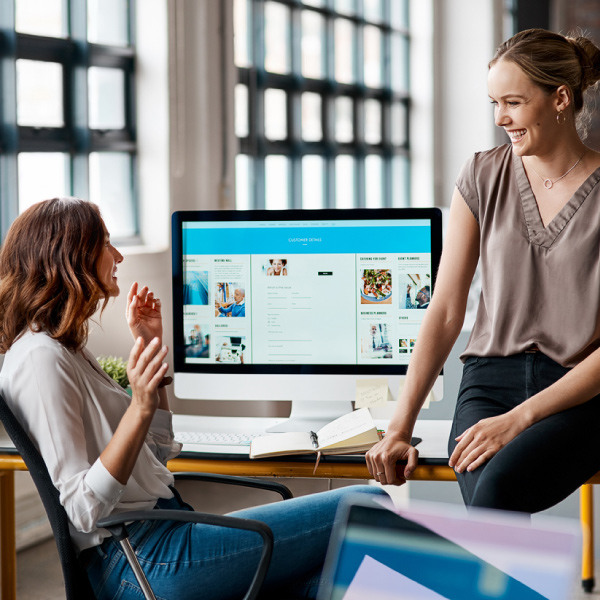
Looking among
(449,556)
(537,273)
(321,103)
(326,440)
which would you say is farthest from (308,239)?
(321,103)

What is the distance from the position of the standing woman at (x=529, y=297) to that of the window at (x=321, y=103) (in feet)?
9.50

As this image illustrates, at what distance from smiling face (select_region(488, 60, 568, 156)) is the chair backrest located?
1.00m

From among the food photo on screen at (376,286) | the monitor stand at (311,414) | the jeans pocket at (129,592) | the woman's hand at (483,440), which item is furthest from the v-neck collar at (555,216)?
the jeans pocket at (129,592)

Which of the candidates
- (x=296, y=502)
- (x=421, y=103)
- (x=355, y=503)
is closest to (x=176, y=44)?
(x=296, y=502)

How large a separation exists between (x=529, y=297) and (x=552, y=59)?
1.45 feet

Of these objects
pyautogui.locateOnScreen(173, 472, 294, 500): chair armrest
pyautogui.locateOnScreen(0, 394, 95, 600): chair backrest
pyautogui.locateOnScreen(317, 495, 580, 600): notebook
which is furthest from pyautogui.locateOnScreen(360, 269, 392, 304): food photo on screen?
pyautogui.locateOnScreen(317, 495, 580, 600): notebook

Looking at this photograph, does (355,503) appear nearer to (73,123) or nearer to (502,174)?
(502,174)

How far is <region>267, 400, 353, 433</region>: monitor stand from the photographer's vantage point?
2078 mm

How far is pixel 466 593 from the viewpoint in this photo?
75 cm

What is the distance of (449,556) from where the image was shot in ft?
2.53

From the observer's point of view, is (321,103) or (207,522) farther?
(321,103)

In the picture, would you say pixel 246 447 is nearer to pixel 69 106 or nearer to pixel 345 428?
pixel 345 428

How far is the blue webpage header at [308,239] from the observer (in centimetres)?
210

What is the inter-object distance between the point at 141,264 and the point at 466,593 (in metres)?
3.09
